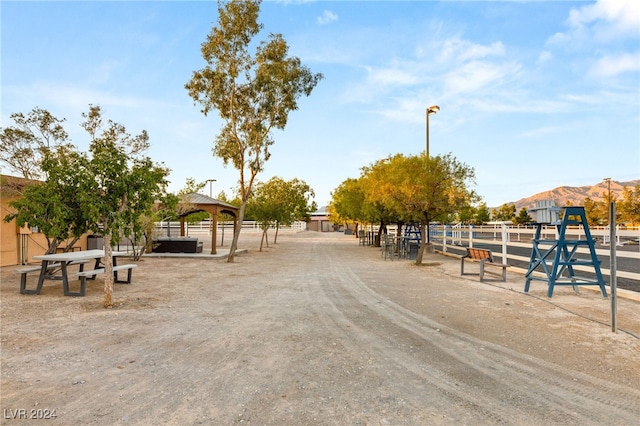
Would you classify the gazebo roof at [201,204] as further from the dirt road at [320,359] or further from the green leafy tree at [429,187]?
the dirt road at [320,359]

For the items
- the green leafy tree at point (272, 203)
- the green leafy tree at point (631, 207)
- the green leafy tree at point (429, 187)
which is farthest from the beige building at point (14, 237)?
the green leafy tree at point (631, 207)

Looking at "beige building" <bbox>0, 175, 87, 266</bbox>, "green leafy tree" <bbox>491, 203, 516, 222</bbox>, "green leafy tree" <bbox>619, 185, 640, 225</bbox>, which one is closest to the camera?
"beige building" <bbox>0, 175, 87, 266</bbox>

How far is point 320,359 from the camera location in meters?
4.05

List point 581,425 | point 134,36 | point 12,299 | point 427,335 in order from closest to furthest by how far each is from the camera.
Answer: point 581,425
point 427,335
point 12,299
point 134,36

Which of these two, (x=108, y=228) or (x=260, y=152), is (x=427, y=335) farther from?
(x=260, y=152)

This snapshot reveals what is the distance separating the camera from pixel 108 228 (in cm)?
654

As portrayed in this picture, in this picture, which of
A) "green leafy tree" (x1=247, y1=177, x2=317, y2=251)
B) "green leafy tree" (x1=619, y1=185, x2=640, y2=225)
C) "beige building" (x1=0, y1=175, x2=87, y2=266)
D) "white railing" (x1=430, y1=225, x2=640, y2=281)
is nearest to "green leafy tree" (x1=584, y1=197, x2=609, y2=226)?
"green leafy tree" (x1=619, y1=185, x2=640, y2=225)

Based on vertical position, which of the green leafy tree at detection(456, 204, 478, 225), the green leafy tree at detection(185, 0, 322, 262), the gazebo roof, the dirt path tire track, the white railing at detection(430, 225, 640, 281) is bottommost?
the dirt path tire track

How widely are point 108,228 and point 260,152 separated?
1066cm

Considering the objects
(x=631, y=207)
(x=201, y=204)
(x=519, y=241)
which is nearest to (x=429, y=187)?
(x=519, y=241)

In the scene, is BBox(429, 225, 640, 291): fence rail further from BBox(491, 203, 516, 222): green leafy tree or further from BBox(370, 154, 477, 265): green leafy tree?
BBox(491, 203, 516, 222): green leafy tree

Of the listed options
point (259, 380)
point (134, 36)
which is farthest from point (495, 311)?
point (134, 36)

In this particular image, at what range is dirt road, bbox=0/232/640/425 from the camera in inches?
116

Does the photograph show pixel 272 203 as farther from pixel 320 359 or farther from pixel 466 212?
pixel 320 359
